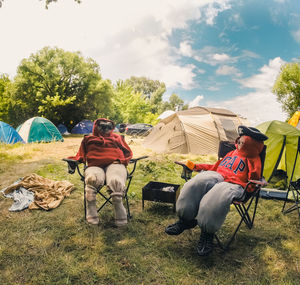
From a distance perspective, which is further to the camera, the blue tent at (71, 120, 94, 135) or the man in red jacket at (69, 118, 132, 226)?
the blue tent at (71, 120, 94, 135)

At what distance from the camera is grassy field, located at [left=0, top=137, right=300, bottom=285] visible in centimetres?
181

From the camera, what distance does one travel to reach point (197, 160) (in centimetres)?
686

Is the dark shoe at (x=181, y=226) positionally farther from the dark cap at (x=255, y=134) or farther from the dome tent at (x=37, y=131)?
the dome tent at (x=37, y=131)

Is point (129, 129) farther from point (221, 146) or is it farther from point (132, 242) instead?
point (132, 242)

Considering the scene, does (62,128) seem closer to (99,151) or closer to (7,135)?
(7,135)

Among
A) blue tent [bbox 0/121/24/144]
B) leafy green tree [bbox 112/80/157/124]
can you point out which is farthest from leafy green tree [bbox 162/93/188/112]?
blue tent [bbox 0/121/24/144]

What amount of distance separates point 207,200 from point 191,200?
0.17 metres

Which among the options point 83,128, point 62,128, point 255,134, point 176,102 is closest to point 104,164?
point 255,134

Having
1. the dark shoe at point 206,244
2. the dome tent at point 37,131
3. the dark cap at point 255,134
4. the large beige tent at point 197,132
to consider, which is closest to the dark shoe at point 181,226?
the dark shoe at point 206,244

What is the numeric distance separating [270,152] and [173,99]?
44.8 metres

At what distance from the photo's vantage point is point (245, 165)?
2299 mm

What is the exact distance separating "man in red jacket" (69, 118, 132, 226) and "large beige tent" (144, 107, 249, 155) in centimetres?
521

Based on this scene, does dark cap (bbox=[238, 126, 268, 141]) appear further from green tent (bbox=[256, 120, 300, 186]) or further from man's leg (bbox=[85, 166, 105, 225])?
green tent (bbox=[256, 120, 300, 186])

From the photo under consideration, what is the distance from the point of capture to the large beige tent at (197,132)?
8016 mm
